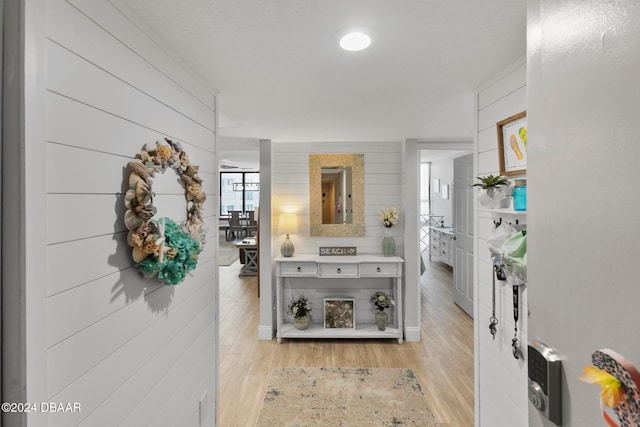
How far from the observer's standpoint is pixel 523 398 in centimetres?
143

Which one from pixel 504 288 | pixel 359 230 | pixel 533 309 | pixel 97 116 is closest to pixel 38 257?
pixel 97 116

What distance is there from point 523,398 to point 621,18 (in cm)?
157

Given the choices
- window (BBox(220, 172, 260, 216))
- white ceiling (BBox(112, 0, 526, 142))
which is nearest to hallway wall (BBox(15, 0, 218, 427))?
white ceiling (BBox(112, 0, 526, 142))

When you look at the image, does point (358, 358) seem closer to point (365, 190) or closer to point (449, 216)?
point (365, 190)

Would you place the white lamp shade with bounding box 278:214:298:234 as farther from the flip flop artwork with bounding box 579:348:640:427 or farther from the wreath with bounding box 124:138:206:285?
the flip flop artwork with bounding box 579:348:640:427

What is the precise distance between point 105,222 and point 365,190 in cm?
305

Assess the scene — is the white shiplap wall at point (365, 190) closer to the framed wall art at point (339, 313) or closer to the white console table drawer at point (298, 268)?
the framed wall art at point (339, 313)

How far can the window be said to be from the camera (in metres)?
11.8

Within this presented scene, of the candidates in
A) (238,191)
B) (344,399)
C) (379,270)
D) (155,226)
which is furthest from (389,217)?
(238,191)

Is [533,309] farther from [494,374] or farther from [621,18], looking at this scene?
[494,374]

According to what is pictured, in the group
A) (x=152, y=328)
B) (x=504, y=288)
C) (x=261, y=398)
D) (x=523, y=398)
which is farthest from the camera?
(x=261, y=398)

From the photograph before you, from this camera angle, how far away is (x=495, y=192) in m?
1.54

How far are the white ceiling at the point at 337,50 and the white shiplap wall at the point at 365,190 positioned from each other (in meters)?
1.27

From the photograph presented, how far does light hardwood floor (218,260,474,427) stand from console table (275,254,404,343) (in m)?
0.12
